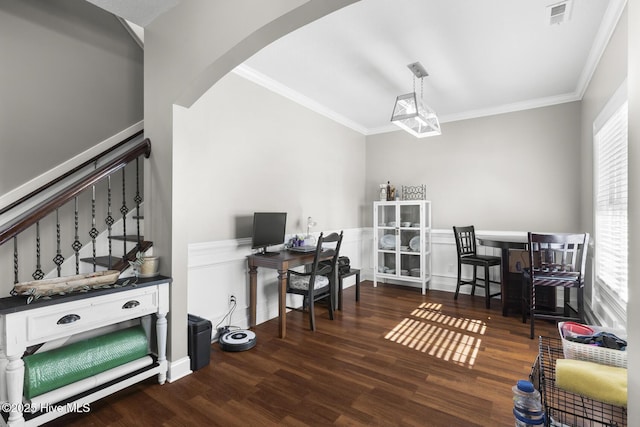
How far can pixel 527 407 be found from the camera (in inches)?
41.6

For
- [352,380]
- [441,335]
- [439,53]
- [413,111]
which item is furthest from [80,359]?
[439,53]

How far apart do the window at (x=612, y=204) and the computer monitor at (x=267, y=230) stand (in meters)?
2.94

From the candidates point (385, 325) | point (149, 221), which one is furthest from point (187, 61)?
point (385, 325)

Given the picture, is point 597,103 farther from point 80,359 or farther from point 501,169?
point 80,359

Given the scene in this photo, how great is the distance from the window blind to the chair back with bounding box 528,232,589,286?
164 mm

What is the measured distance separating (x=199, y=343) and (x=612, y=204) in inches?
144

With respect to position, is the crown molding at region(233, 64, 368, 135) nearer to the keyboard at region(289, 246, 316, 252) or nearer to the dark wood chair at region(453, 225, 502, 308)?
the keyboard at region(289, 246, 316, 252)

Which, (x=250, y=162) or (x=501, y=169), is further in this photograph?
(x=501, y=169)

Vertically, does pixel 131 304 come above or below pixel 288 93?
below

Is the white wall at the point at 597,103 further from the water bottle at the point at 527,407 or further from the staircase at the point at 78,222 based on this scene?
the staircase at the point at 78,222

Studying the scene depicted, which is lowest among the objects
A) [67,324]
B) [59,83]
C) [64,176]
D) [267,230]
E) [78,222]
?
[67,324]

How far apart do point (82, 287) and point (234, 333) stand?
1.40 m

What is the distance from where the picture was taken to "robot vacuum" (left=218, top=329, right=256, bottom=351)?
8.85ft

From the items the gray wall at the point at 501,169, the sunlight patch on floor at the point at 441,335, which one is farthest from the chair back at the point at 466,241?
the sunlight patch on floor at the point at 441,335
